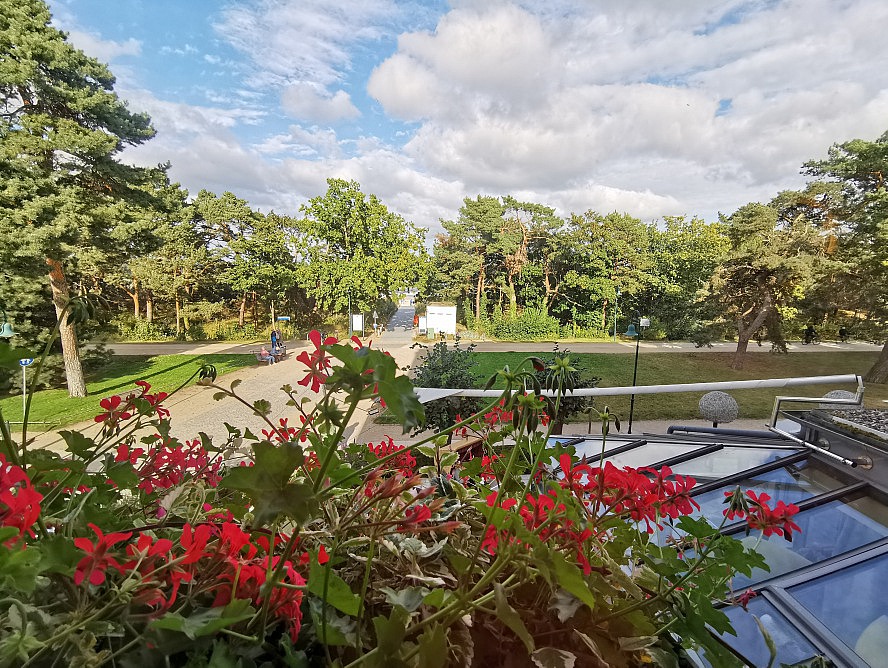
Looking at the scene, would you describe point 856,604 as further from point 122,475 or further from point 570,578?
point 122,475

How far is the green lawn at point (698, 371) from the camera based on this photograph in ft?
25.4

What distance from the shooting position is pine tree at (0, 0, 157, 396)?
5.54 metres

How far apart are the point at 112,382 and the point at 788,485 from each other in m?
10.2

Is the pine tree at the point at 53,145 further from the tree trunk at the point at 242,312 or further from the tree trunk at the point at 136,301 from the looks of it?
the tree trunk at the point at 242,312

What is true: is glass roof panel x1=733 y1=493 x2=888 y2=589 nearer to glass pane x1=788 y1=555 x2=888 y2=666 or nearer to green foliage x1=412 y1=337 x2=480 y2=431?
glass pane x1=788 y1=555 x2=888 y2=666

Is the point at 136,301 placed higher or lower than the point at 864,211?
lower

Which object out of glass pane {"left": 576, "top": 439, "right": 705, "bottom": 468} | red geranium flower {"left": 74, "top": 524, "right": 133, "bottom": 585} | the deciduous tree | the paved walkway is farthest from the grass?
the deciduous tree

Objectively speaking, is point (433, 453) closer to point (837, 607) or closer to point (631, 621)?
point (631, 621)

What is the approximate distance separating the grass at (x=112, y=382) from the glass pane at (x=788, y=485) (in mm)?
4538

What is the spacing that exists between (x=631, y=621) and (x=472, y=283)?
15.9 meters

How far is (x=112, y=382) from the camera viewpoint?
8.27m

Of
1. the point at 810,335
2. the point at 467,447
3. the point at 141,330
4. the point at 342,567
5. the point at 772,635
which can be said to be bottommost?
the point at 141,330

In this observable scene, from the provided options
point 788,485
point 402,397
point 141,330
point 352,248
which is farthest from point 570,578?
point 141,330

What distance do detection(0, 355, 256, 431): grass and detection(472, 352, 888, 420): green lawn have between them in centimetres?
576
